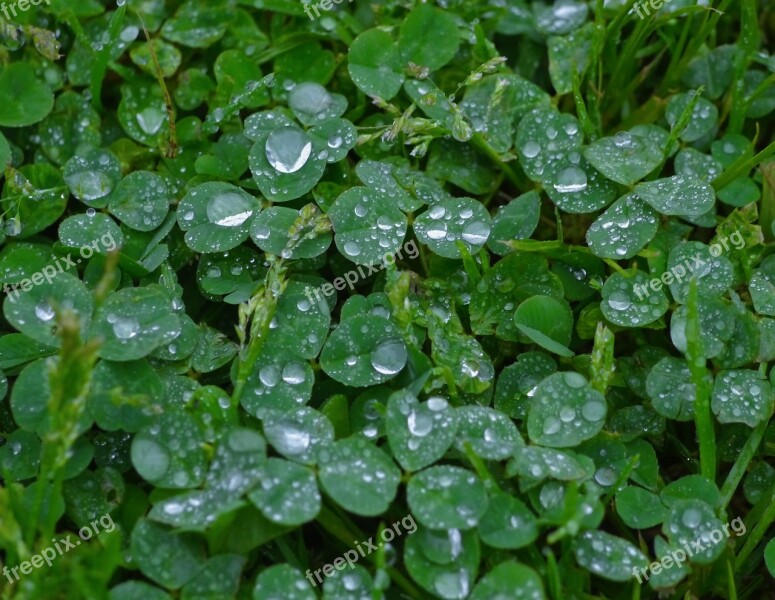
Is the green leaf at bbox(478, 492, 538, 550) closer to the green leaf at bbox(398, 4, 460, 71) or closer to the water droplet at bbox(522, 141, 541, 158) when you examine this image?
the water droplet at bbox(522, 141, 541, 158)

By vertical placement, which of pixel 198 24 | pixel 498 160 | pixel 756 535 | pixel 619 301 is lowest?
pixel 756 535

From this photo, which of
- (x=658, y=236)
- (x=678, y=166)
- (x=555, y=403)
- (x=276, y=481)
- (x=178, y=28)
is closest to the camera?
(x=276, y=481)

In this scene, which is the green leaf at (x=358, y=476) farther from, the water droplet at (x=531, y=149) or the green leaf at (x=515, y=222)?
the water droplet at (x=531, y=149)

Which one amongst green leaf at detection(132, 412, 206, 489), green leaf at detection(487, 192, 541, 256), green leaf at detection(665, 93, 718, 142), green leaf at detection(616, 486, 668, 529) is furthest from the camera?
green leaf at detection(665, 93, 718, 142)

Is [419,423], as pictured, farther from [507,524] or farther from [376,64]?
[376,64]

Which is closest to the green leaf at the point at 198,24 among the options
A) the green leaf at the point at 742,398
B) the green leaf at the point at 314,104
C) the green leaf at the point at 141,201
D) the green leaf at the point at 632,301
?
the green leaf at the point at 314,104

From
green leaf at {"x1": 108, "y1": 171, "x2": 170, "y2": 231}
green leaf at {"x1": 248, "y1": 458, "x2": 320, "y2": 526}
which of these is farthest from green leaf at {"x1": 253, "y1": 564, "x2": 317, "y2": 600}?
green leaf at {"x1": 108, "y1": 171, "x2": 170, "y2": 231}

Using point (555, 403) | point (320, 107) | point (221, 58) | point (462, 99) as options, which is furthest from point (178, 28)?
point (555, 403)

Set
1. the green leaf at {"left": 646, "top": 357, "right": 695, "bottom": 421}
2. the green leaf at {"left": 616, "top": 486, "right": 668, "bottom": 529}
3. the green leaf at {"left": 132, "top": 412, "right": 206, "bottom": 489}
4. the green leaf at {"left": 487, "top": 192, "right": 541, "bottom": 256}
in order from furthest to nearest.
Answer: the green leaf at {"left": 487, "top": 192, "right": 541, "bottom": 256}
the green leaf at {"left": 646, "top": 357, "right": 695, "bottom": 421}
the green leaf at {"left": 616, "top": 486, "right": 668, "bottom": 529}
the green leaf at {"left": 132, "top": 412, "right": 206, "bottom": 489}

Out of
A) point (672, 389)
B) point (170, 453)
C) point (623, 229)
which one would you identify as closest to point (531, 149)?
point (623, 229)

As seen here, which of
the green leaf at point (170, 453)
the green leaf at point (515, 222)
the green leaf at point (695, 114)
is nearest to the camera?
the green leaf at point (170, 453)

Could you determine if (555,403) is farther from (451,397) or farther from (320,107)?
(320,107)
